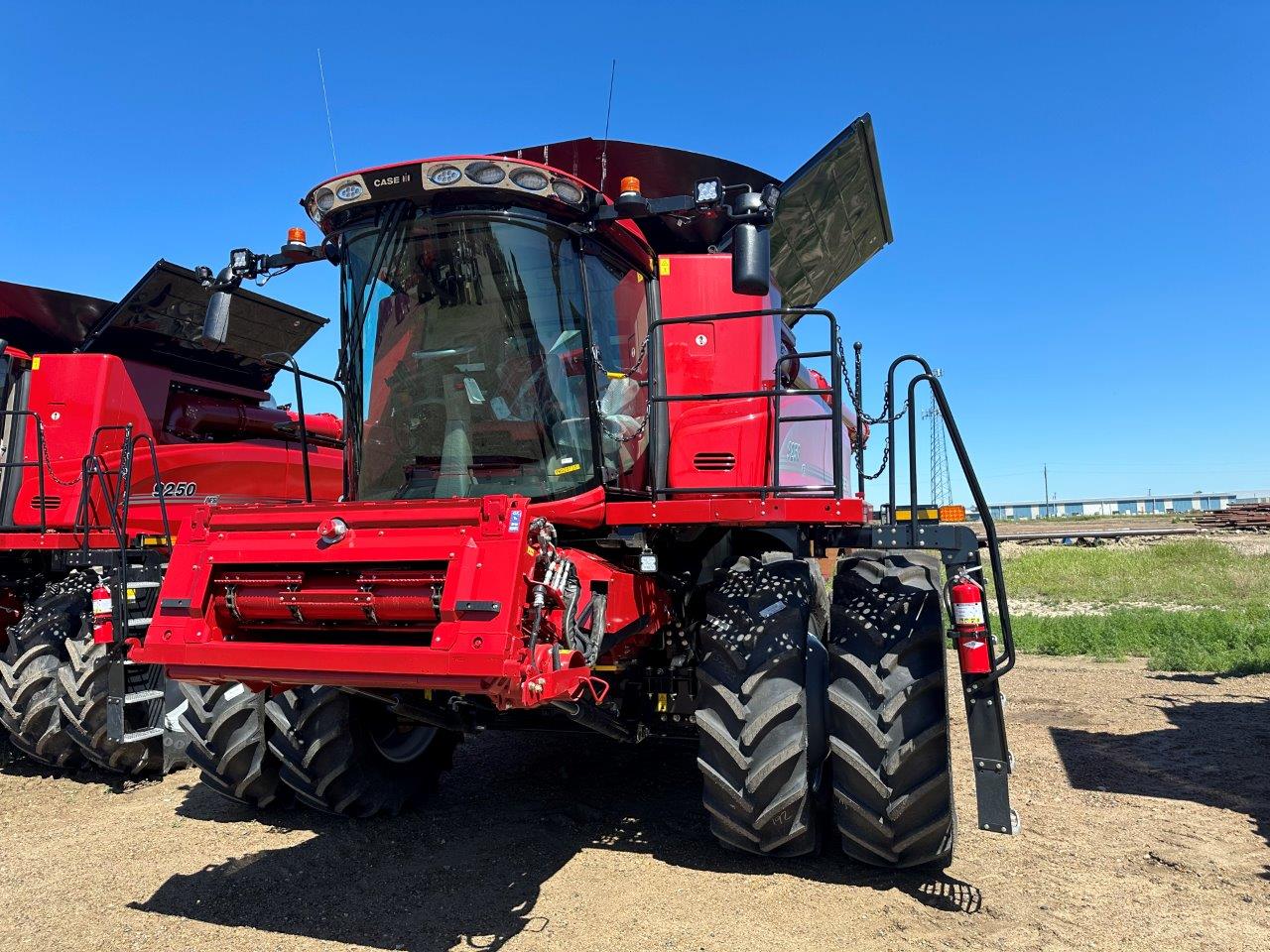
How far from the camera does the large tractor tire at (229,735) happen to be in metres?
5.15

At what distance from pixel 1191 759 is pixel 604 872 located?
4.70m

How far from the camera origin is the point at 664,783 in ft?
20.0

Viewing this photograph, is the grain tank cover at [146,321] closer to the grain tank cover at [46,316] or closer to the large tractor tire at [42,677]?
the grain tank cover at [46,316]

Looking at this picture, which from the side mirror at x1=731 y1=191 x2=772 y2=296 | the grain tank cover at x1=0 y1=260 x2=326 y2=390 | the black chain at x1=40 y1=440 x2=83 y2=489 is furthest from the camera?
the grain tank cover at x1=0 y1=260 x2=326 y2=390

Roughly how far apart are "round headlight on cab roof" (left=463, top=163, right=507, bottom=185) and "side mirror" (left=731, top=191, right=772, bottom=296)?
1.12 meters

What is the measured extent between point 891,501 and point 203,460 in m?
6.10

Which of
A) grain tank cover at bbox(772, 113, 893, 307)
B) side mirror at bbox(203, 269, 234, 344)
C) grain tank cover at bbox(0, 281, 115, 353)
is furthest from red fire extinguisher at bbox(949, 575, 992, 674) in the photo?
grain tank cover at bbox(0, 281, 115, 353)

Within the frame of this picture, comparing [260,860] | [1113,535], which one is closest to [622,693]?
[260,860]

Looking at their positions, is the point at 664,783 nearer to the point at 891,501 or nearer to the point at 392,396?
the point at 891,501

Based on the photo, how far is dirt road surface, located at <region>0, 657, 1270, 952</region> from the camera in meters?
3.88

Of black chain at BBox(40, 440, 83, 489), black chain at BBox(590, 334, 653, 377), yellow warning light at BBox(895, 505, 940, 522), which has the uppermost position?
black chain at BBox(590, 334, 653, 377)

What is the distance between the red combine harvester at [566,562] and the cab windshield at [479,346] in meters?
0.01

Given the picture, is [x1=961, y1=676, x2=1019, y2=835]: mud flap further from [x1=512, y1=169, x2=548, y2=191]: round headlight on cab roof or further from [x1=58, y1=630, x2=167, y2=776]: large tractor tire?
[x1=58, y1=630, x2=167, y2=776]: large tractor tire

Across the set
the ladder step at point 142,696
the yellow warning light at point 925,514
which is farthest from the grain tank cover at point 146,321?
the yellow warning light at point 925,514
